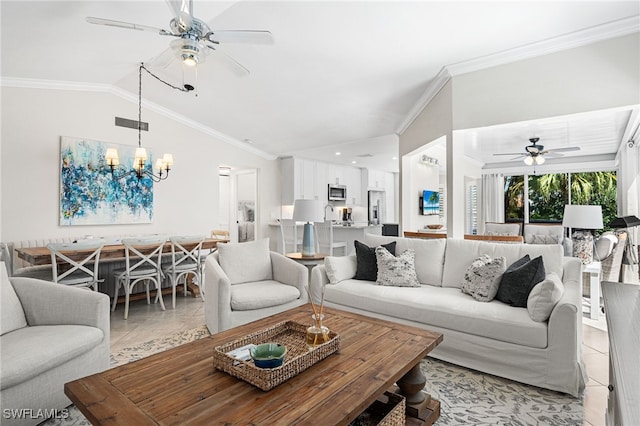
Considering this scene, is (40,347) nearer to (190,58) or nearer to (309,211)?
(190,58)

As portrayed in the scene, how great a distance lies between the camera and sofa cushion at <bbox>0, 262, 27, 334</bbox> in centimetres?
203

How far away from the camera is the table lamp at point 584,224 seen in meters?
4.03

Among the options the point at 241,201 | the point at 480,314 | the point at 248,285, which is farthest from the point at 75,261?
the point at 241,201

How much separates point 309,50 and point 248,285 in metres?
2.46

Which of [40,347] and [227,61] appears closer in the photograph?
[40,347]

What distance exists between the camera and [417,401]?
1.84m

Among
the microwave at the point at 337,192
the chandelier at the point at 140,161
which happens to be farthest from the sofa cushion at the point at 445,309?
the microwave at the point at 337,192

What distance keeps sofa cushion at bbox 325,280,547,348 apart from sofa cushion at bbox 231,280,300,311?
1.32 ft

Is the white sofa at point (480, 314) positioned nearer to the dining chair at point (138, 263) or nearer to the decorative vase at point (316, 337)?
the decorative vase at point (316, 337)

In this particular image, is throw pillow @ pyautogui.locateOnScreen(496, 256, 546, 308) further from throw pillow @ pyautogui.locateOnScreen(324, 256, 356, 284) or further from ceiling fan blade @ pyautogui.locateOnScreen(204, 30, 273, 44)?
ceiling fan blade @ pyautogui.locateOnScreen(204, 30, 273, 44)

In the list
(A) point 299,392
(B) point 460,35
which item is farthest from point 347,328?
(B) point 460,35

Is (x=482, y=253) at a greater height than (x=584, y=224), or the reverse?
(x=584, y=224)

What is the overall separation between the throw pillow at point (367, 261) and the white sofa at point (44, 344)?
2.24 meters

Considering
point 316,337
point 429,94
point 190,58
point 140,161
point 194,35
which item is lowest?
point 316,337
